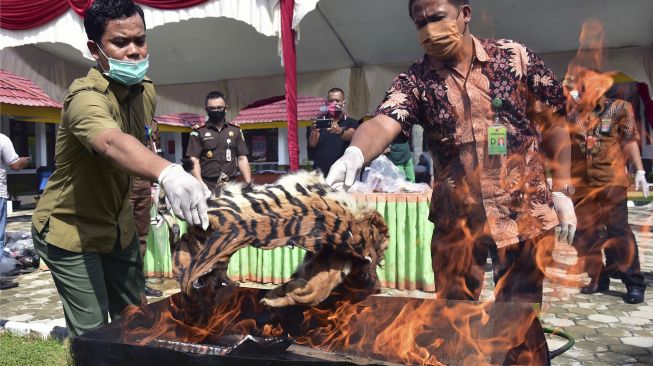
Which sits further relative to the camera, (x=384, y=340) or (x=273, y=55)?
(x=273, y=55)

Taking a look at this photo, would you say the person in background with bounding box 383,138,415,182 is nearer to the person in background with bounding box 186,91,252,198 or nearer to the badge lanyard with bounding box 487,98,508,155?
the person in background with bounding box 186,91,252,198

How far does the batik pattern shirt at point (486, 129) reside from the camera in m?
2.35

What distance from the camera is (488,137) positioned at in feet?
7.63

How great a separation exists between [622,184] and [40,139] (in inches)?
730

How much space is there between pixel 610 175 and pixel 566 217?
10.0 feet

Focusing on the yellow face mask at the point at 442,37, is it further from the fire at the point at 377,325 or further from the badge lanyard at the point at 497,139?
the fire at the point at 377,325

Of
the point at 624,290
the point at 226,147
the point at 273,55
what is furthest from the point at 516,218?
the point at 273,55

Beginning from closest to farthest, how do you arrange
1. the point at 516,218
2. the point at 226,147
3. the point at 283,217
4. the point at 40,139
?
the point at 283,217 < the point at 516,218 < the point at 226,147 < the point at 40,139

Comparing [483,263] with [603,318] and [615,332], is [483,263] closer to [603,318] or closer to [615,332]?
[615,332]

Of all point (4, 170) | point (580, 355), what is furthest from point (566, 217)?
point (4, 170)

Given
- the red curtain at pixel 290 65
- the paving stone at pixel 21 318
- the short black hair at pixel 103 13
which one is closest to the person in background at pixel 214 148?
the red curtain at pixel 290 65

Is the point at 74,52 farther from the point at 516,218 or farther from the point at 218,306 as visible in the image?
the point at 516,218

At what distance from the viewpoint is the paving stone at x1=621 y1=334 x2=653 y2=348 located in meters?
3.71

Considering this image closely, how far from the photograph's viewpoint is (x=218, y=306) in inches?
97.1
